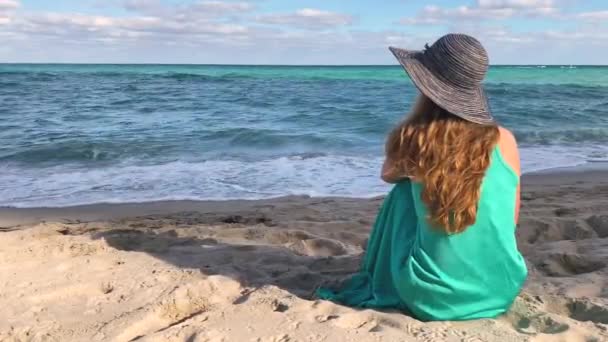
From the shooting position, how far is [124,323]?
2705mm

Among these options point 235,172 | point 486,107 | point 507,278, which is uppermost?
point 486,107

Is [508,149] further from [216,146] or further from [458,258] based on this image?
[216,146]

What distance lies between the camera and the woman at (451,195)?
2.34 m

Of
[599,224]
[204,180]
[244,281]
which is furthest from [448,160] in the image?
[204,180]

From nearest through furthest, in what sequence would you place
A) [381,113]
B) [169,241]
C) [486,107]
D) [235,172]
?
[486,107] < [169,241] < [235,172] < [381,113]

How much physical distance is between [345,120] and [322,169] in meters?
5.61

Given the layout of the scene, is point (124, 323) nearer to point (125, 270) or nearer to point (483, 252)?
point (125, 270)

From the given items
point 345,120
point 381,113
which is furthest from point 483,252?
point 381,113

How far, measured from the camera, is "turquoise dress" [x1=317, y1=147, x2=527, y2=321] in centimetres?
246

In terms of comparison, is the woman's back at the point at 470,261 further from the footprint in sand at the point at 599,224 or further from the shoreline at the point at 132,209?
the shoreline at the point at 132,209

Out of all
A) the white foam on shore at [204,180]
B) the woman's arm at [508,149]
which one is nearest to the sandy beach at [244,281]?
the woman's arm at [508,149]

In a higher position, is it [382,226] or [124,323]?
[382,226]

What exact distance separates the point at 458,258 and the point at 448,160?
0.45 m

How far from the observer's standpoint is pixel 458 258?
2.50m
